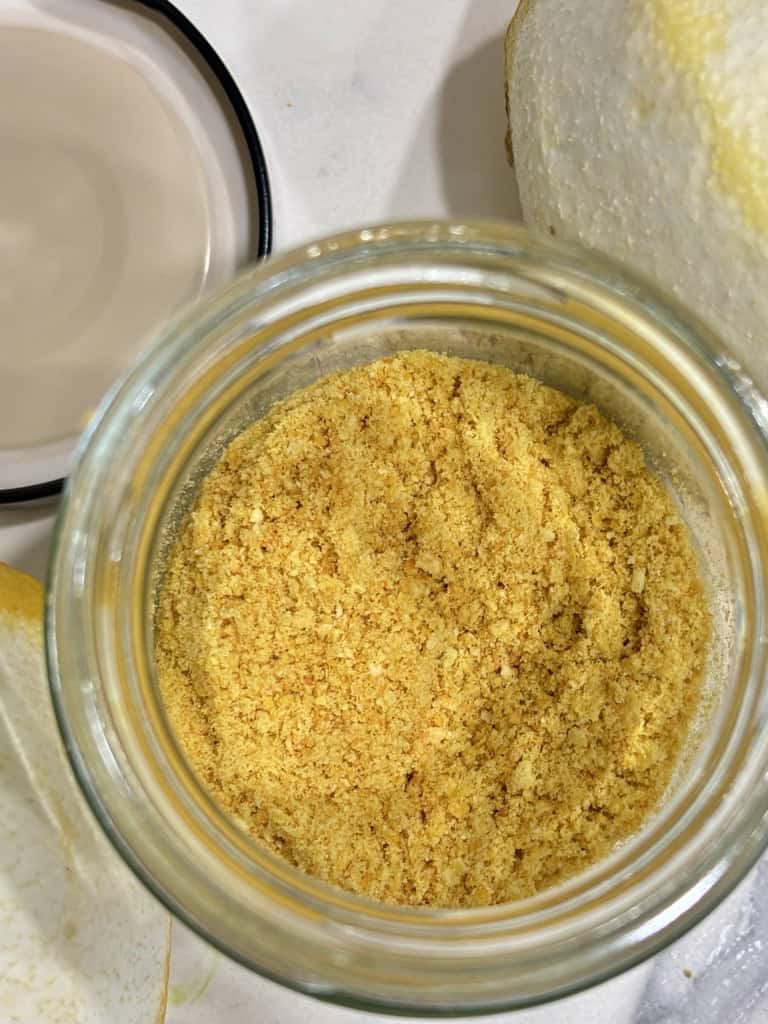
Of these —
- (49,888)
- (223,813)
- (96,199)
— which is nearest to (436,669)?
(223,813)

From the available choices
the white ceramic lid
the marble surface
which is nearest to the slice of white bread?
the white ceramic lid

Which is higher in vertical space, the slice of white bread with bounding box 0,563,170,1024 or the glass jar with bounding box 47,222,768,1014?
the glass jar with bounding box 47,222,768,1014

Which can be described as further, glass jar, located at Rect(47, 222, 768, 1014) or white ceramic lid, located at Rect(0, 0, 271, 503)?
white ceramic lid, located at Rect(0, 0, 271, 503)

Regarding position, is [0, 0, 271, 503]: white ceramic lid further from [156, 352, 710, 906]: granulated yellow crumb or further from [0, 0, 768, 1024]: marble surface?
[156, 352, 710, 906]: granulated yellow crumb

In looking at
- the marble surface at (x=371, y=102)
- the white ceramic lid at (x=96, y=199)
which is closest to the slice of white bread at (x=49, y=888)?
the white ceramic lid at (x=96, y=199)

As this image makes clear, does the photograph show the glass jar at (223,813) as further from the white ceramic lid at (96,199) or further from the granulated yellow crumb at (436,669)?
the white ceramic lid at (96,199)

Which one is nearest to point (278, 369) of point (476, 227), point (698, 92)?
point (476, 227)
